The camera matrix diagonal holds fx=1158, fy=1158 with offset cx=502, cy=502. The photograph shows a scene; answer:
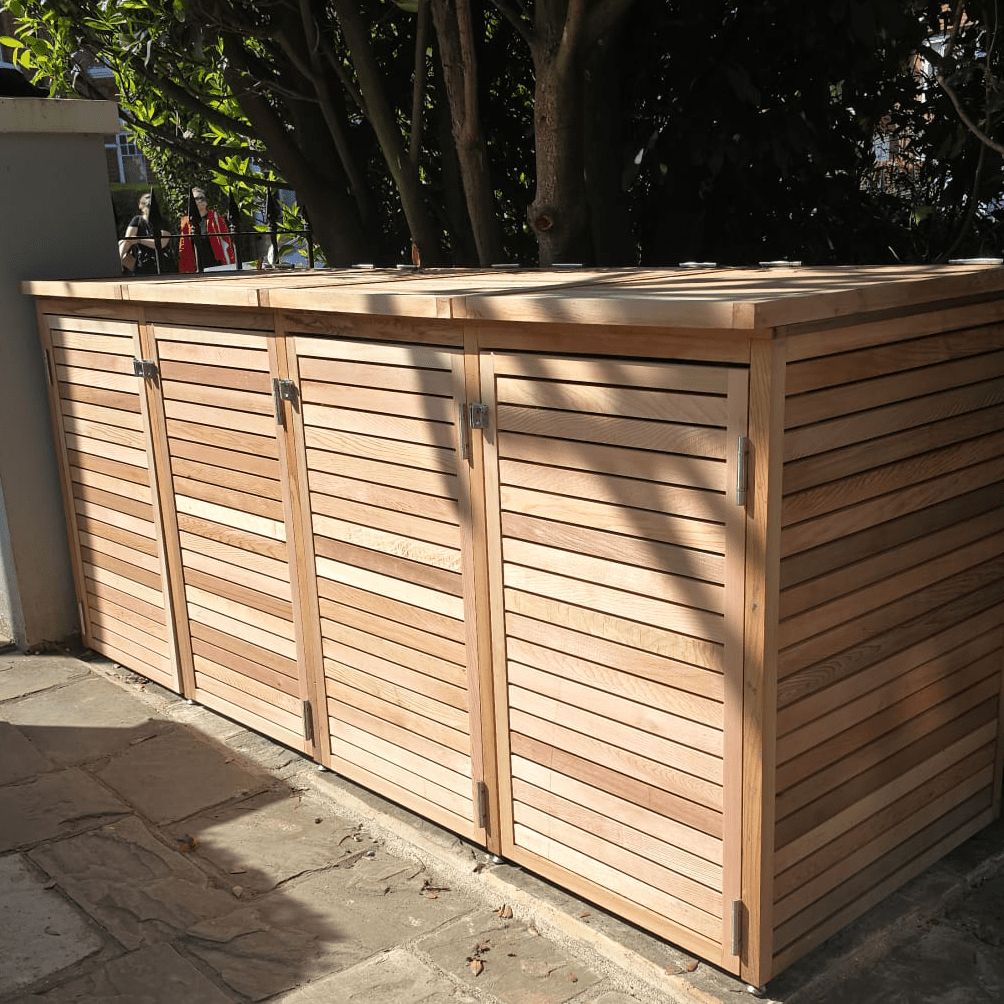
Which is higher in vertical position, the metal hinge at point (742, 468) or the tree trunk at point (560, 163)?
the tree trunk at point (560, 163)

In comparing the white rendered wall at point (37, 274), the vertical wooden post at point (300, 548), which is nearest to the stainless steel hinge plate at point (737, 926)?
the vertical wooden post at point (300, 548)

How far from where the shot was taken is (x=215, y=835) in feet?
13.0

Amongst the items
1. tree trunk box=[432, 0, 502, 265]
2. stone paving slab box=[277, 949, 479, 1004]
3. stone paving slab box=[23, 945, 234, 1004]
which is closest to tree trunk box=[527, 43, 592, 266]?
tree trunk box=[432, 0, 502, 265]

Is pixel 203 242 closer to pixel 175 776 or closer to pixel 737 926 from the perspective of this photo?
pixel 175 776

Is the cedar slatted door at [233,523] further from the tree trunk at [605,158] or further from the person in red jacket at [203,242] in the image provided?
the tree trunk at [605,158]

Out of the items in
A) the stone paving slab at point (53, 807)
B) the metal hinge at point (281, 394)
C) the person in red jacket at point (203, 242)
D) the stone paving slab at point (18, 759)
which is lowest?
the stone paving slab at point (18, 759)

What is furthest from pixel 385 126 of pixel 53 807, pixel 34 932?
pixel 34 932

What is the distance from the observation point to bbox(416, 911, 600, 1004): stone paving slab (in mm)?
3070

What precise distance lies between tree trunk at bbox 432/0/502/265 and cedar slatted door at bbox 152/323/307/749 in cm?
199

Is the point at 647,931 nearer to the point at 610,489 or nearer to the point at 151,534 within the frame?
the point at 610,489

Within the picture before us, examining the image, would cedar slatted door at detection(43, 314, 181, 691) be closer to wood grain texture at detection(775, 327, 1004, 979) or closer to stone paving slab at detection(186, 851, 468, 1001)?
stone paving slab at detection(186, 851, 468, 1001)

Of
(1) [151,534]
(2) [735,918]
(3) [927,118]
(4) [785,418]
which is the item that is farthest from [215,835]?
(3) [927,118]

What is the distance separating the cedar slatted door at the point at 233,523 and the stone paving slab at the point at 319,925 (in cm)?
85

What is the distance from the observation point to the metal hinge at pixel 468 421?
3260mm
